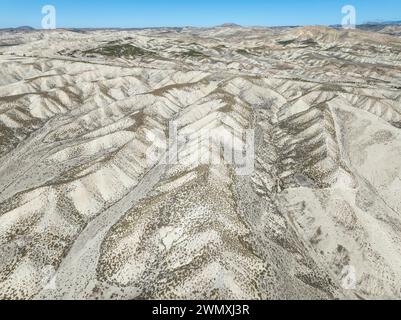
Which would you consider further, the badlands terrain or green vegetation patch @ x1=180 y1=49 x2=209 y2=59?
green vegetation patch @ x1=180 y1=49 x2=209 y2=59

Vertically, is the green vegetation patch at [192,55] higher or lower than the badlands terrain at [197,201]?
higher

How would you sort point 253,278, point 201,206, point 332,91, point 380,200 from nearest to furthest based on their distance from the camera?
1. point 253,278
2. point 201,206
3. point 380,200
4. point 332,91

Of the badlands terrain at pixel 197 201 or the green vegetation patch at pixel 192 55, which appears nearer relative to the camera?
the badlands terrain at pixel 197 201

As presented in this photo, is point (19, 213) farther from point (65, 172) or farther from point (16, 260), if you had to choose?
point (65, 172)

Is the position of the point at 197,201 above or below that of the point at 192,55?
below

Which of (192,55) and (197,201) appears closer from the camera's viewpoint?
(197,201)

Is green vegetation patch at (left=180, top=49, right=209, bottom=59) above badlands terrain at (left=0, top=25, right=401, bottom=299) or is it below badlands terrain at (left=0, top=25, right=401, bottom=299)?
above
